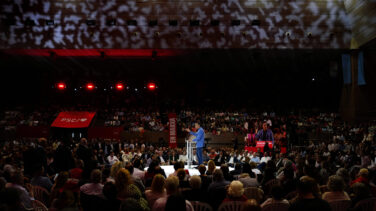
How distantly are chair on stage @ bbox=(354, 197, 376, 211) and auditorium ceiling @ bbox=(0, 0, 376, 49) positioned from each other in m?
12.6

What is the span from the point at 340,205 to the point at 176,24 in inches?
519

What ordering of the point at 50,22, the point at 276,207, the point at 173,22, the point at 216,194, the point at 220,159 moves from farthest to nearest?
1. the point at 173,22
2. the point at 50,22
3. the point at 220,159
4. the point at 216,194
5. the point at 276,207

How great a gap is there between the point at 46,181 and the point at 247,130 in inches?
524

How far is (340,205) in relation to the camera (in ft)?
13.2

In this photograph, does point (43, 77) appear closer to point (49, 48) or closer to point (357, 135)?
point (49, 48)

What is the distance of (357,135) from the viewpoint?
13.9 metres

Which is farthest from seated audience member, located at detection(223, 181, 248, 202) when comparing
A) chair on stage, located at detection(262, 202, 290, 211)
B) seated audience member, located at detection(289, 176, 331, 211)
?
seated audience member, located at detection(289, 176, 331, 211)

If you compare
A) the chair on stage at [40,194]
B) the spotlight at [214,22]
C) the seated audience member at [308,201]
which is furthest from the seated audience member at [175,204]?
the spotlight at [214,22]

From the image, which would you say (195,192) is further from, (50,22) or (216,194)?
(50,22)

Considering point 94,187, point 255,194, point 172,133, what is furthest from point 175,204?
point 172,133

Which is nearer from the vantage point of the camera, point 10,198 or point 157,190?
point 10,198

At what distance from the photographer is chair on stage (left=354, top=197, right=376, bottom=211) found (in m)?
3.90

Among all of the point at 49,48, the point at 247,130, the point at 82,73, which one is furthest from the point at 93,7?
the point at 247,130

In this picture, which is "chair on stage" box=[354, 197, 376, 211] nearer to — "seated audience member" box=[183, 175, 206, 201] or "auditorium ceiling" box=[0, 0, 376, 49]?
"seated audience member" box=[183, 175, 206, 201]
